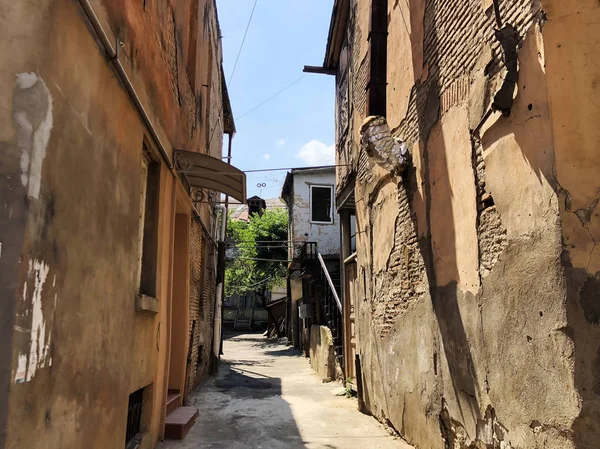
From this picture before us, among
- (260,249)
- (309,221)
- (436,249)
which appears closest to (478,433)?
(436,249)

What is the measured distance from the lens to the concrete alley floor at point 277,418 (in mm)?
5824

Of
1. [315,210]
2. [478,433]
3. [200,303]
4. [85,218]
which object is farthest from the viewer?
[315,210]

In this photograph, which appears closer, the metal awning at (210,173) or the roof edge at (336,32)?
the metal awning at (210,173)

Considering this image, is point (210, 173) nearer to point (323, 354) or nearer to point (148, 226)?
point (148, 226)

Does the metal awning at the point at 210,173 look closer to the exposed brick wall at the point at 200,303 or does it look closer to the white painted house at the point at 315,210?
the exposed brick wall at the point at 200,303

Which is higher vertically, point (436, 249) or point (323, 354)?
point (436, 249)

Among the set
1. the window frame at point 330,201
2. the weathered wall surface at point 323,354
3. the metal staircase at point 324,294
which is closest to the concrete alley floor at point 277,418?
the weathered wall surface at point 323,354

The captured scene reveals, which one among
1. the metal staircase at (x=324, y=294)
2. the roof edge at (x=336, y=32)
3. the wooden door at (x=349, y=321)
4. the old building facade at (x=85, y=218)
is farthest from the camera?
the metal staircase at (x=324, y=294)

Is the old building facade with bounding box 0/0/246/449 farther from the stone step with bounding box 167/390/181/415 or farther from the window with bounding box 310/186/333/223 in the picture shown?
the window with bounding box 310/186/333/223

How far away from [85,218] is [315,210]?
18.9 metres

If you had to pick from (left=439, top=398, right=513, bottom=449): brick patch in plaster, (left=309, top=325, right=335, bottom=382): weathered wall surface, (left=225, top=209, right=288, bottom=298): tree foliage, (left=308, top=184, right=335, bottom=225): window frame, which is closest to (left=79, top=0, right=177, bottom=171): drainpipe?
(left=439, top=398, right=513, bottom=449): brick patch in plaster

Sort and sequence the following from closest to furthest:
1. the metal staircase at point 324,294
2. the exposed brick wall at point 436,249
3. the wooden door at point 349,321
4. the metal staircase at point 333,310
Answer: the exposed brick wall at point 436,249 → the wooden door at point 349,321 → the metal staircase at point 333,310 → the metal staircase at point 324,294

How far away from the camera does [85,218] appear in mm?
3143

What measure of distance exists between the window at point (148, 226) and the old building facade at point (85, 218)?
1 cm
